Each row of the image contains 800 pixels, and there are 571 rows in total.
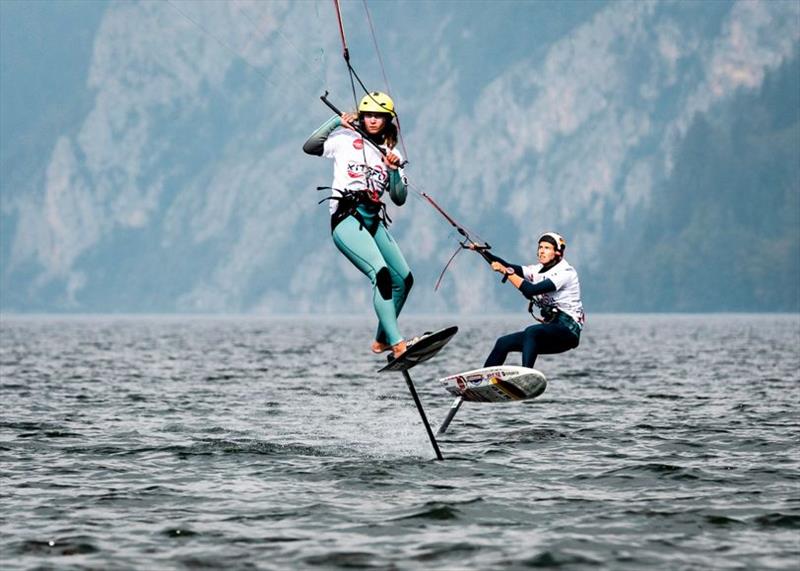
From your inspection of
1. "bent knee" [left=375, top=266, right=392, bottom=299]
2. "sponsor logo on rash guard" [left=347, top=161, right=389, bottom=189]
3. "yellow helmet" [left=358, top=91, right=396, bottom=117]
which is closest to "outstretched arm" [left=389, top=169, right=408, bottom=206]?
"sponsor logo on rash guard" [left=347, top=161, right=389, bottom=189]

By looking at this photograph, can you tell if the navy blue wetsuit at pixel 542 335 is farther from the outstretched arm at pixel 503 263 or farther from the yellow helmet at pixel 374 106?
the yellow helmet at pixel 374 106

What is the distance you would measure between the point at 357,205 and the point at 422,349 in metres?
2.26

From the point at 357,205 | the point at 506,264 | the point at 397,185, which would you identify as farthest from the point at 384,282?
the point at 506,264

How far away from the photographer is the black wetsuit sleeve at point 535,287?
62.8ft

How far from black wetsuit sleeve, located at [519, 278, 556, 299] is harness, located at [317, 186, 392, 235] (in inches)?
96.9

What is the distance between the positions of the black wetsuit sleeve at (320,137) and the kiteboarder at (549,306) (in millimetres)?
3323

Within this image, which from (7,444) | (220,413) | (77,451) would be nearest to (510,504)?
(77,451)

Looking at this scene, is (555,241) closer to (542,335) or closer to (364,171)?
(542,335)

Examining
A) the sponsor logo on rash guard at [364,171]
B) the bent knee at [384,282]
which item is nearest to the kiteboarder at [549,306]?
the bent knee at [384,282]

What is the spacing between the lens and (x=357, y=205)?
17.6 meters

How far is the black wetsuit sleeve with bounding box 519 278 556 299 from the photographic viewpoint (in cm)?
1916

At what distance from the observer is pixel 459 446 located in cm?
2073

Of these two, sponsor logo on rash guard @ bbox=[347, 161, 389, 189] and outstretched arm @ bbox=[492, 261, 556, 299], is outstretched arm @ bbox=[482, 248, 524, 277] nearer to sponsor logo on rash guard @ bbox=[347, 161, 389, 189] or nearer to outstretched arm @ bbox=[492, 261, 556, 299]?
outstretched arm @ bbox=[492, 261, 556, 299]

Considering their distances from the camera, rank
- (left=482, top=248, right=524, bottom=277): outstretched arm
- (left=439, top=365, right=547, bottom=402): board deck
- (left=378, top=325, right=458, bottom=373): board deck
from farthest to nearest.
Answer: (left=439, top=365, right=547, bottom=402): board deck, (left=482, top=248, right=524, bottom=277): outstretched arm, (left=378, top=325, right=458, bottom=373): board deck
